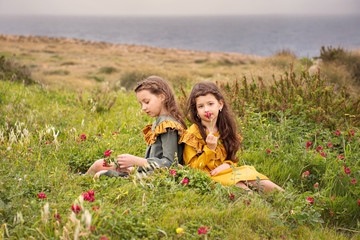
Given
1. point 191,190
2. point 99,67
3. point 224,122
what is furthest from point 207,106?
point 99,67

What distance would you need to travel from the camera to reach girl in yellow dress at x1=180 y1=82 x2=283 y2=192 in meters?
3.46

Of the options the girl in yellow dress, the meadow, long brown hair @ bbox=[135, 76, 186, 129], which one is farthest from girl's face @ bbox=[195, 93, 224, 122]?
the meadow

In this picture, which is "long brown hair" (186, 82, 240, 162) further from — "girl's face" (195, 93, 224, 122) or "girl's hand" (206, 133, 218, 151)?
"girl's hand" (206, 133, 218, 151)

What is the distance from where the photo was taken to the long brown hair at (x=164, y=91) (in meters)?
3.72

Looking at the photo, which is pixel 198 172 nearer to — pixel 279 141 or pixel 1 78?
pixel 279 141

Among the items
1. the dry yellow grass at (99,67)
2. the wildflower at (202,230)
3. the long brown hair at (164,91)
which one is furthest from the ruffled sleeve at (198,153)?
the dry yellow grass at (99,67)

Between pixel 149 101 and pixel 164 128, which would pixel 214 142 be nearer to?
pixel 164 128

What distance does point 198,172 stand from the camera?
340 cm

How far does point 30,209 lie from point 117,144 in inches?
85.8

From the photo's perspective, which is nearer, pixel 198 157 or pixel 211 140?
pixel 211 140

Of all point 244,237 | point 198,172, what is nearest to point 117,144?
point 198,172

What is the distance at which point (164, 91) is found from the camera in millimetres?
3773

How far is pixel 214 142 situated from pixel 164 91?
35.7 inches

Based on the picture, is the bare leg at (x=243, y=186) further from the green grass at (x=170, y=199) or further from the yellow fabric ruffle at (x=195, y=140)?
the yellow fabric ruffle at (x=195, y=140)
